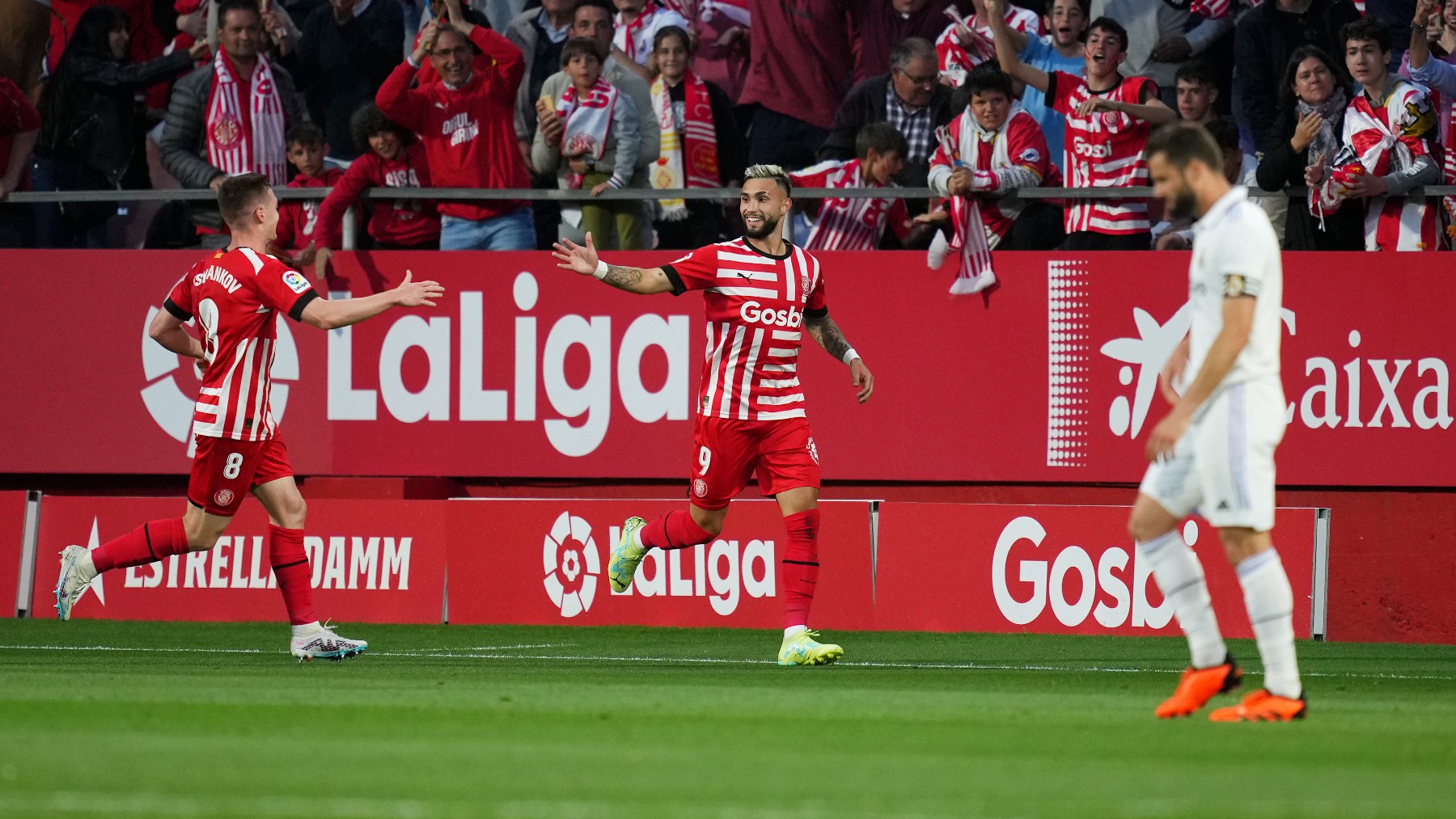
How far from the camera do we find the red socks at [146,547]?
10.6 metres

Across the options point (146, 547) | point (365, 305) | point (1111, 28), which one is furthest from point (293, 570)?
point (1111, 28)

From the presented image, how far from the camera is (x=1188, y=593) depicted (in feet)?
23.7

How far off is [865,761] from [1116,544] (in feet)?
24.9

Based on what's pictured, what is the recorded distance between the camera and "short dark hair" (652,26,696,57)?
1434 cm

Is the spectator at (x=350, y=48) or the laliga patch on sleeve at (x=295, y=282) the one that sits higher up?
the spectator at (x=350, y=48)

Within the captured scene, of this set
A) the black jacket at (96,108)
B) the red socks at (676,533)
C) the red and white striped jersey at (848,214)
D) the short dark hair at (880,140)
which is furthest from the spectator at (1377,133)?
the black jacket at (96,108)

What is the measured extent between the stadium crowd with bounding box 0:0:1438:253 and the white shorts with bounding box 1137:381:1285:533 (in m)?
6.26

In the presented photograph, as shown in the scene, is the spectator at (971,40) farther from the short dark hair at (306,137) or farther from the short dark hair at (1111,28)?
the short dark hair at (306,137)

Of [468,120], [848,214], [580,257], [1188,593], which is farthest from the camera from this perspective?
[468,120]

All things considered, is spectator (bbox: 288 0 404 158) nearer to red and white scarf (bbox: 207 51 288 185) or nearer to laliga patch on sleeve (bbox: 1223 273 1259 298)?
red and white scarf (bbox: 207 51 288 185)

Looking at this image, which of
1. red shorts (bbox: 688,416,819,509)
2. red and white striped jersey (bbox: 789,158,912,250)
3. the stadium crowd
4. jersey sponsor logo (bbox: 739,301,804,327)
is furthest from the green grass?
red and white striped jersey (bbox: 789,158,912,250)

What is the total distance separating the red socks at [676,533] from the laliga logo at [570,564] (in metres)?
3.23

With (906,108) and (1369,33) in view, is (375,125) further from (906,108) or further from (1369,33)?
(1369,33)

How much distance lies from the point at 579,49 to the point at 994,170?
2971mm
